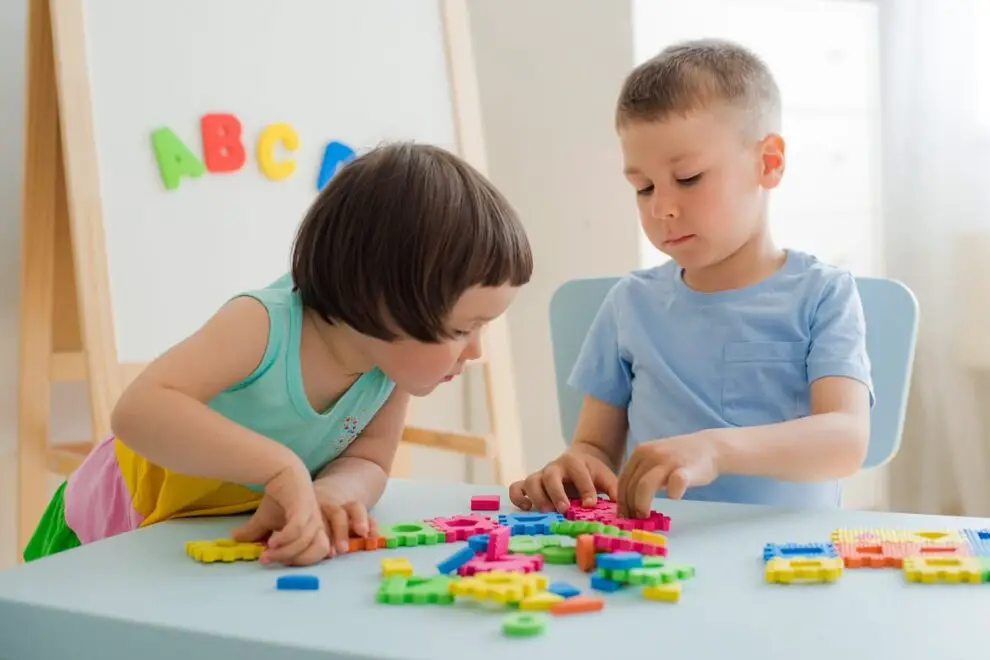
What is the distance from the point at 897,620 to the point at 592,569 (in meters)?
0.19

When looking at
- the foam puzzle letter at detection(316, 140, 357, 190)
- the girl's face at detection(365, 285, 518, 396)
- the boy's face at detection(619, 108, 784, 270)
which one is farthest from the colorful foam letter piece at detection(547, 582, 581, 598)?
the foam puzzle letter at detection(316, 140, 357, 190)

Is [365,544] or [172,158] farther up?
[172,158]

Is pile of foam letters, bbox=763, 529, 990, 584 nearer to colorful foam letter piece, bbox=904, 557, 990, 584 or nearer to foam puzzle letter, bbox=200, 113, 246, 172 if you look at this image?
colorful foam letter piece, bbox=904, 557, 990, 584

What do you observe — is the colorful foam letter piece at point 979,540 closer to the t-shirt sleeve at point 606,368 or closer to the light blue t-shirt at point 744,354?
the light blue t-shirt at point 744,354

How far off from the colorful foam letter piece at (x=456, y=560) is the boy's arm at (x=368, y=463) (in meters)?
0.18

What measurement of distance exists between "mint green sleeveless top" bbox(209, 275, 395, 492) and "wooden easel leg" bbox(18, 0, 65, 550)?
0.87 m

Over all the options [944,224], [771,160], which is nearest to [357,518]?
[771,160]

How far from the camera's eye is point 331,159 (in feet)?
6.07

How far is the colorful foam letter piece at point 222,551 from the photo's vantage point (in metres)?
0.71

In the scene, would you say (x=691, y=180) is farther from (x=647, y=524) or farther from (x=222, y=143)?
(x=222, y=143)

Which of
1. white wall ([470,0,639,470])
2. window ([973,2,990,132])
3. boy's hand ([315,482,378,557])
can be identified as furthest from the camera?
white wall ([470,0,639,470])

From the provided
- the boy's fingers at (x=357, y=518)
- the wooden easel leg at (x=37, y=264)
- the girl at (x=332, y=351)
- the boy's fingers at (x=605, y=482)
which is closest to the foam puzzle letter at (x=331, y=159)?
the wooden easel leg at (x=37, y=264)

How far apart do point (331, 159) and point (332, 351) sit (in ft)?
3.08

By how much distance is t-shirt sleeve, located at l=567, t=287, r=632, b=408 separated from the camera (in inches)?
48.8
